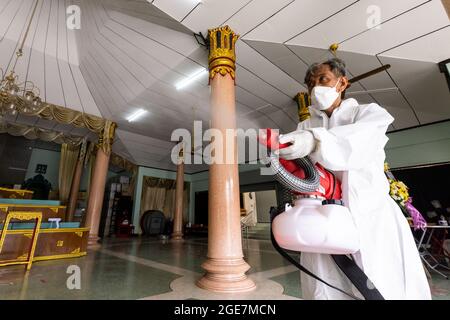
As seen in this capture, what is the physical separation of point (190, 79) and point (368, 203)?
511 centimetres

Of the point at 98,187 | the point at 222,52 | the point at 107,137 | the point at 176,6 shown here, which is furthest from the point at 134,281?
the point at 107,137

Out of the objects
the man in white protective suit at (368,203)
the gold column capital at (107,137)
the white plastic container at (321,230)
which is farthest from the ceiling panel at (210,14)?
the gold column capital at (107,137)

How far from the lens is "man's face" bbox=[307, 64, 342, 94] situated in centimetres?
72

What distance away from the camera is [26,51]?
5.69 meters

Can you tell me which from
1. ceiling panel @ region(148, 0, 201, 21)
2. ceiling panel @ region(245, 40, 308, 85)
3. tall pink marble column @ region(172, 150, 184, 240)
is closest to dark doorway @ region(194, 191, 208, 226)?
tall pink marble column @ region(172, 150, 184, 240)

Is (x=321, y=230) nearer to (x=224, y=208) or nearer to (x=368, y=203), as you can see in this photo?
(x=368, y=203)

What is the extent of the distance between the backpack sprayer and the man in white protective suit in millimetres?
30

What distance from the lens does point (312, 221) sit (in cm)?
50

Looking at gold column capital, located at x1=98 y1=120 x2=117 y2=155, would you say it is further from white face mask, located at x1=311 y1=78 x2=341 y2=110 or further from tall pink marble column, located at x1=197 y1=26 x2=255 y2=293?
white face mask, located at x1=311 y1=78 x2=341 y2=110

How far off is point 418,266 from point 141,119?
7.72 m

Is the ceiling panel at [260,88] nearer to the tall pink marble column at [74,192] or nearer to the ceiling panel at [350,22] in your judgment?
the ceiling panel at [350,22]

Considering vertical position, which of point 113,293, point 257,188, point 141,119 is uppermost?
point 141,119
